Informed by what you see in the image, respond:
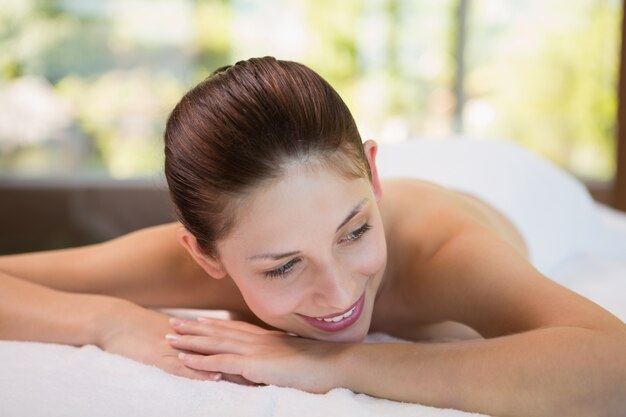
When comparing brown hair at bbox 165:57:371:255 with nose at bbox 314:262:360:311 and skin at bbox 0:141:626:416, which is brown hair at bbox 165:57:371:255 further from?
nose at bbox 314:262:360:311

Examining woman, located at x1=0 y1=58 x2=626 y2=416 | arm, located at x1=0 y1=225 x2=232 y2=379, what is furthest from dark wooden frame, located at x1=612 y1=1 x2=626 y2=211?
arm, located at x1=0 y1=225 x2=232 y2=379

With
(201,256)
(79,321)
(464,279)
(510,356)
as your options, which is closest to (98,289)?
(79,321)

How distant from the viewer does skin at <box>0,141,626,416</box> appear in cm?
108

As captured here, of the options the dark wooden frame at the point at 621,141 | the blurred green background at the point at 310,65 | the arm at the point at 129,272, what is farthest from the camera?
the blurred green background at the point at 310,65

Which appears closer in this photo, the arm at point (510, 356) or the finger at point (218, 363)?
the arm at point (510, 356)

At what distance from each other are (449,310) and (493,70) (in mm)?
2886

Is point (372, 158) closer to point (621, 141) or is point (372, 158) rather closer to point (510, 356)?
point (510, 356)

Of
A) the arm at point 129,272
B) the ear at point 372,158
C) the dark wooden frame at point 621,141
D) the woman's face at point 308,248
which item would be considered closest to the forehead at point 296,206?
the woman's face at point 308,248

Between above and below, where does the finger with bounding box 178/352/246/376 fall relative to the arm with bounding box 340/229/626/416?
below

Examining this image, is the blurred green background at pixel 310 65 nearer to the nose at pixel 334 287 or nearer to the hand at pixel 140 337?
the hand at pixel 140 337

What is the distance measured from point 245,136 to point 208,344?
35 cm

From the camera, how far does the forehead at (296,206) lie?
1.12 m

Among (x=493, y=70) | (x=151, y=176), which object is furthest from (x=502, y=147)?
(x=151, y=176)

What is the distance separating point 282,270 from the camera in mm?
1173
